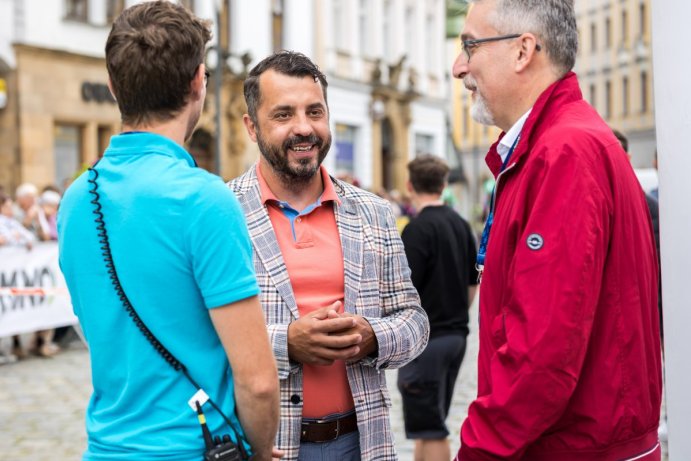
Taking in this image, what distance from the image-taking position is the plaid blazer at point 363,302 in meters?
3.32

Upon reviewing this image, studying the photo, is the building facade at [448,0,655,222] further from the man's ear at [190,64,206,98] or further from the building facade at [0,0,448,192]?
the man's ear at [190,64,206,98]

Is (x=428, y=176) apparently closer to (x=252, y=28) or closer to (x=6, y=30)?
(x=6, y=30)

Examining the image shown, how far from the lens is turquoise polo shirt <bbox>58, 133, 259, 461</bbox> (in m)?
2.35

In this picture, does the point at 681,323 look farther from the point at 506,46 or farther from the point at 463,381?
the point at 463,381

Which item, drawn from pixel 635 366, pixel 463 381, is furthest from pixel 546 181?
pixel 463 381

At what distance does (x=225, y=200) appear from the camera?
2.37 m

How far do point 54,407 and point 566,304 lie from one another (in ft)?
24.6

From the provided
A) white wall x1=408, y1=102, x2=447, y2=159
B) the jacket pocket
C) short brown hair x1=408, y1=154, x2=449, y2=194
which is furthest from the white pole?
white wall x1=408, y1=102, x2=447, y2=159

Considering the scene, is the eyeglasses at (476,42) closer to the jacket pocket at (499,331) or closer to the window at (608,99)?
the jacket pocket at (499,331)

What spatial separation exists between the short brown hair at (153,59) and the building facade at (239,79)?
44.1 feet

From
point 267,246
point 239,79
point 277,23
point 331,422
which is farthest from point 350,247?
point 277,23

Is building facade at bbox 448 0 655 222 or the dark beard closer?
the dark beard

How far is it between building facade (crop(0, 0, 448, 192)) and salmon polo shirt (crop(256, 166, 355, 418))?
12480mm

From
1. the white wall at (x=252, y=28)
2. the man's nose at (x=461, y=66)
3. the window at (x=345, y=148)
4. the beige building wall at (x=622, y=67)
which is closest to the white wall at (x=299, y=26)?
the white wall at (x=252, y=28)
